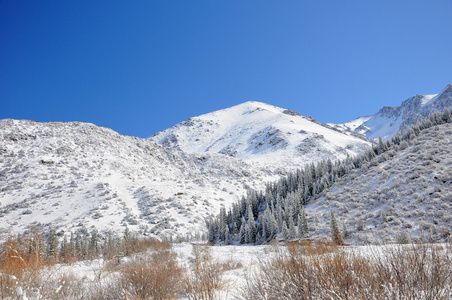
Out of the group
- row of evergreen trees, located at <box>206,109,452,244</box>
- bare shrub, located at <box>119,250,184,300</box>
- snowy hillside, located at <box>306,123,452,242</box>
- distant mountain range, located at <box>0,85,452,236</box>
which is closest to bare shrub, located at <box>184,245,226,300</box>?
bare shrub, located at <box>119,250,184,300</box>

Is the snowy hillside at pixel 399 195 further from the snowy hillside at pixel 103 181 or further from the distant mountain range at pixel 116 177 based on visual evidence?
the snowy hillside at pixel 103 181

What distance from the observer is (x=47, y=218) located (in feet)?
148

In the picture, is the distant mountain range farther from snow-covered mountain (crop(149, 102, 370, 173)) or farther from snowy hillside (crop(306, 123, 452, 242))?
snowy hillside (crop(306, 123, 452, 242))

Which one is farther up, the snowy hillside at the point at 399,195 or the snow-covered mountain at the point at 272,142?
the snow-covered mountain at the point at 272,142

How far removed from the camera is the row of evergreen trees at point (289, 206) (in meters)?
32.9

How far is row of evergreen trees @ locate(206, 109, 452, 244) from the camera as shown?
32.9 m

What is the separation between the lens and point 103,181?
62.0 meters

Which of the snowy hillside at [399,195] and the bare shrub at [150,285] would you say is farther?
the snowy hillside at [399,195]

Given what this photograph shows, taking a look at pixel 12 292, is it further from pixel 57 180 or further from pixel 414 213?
pixel 57 180

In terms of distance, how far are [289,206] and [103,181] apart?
175ft

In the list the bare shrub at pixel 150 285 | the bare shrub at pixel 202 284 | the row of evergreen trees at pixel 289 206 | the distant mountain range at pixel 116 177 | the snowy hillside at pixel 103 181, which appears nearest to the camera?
the bare shrub at pixel 202 284

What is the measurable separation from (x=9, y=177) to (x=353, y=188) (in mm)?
83867

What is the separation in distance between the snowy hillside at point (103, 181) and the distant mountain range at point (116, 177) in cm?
22

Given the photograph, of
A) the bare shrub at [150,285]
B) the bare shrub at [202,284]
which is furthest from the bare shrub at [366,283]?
the bare shrub at [150,285]
